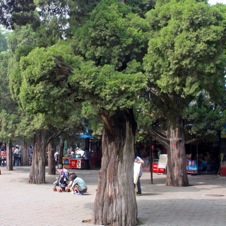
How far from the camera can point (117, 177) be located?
10.3 m

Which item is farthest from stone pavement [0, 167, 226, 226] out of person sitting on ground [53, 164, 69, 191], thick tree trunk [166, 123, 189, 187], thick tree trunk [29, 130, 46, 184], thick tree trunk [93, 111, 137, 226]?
thick tree trunk [29, 130, 46, 184]

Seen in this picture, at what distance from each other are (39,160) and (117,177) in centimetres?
1173

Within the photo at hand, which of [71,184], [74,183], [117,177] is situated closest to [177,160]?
[71,184]

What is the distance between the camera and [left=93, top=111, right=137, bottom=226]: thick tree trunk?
33.7ft

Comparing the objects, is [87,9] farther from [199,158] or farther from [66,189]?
[199,158]

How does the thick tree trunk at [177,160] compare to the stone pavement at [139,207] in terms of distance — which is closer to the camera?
the stone pavement at [139,207]

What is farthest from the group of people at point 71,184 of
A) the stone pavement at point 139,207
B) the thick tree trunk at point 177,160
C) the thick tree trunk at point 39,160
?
the thick tree trunk at point 177,160

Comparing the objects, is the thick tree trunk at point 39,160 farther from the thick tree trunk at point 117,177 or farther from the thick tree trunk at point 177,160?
the thick tree trunk at point 117,177

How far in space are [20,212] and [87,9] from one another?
595cm

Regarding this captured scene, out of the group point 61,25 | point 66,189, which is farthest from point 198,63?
point 66,189

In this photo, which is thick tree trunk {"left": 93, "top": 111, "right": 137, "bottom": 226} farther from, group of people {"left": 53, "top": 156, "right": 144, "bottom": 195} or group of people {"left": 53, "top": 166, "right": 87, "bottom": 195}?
group of people {"left": 53, "top": 166, "right": 87, "bottom": 195}

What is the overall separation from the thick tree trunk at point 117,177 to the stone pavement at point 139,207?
2.05ft

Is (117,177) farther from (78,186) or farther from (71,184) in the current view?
(71,184)

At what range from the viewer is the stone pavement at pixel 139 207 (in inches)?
436
